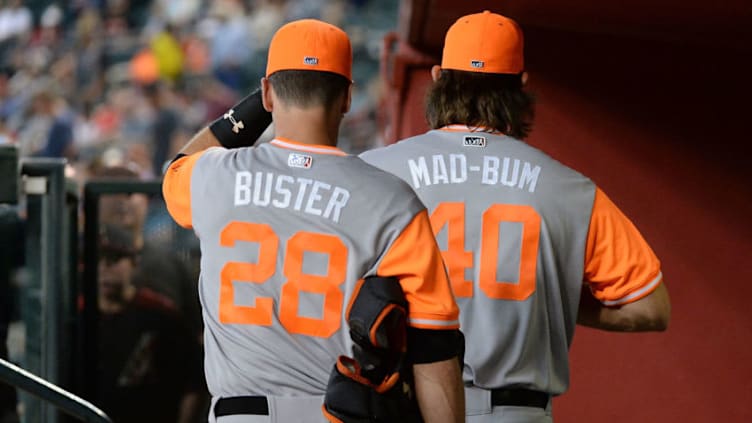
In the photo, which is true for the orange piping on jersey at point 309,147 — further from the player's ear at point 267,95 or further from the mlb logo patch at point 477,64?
the mlb logo patch at point 477,64

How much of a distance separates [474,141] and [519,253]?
31cm

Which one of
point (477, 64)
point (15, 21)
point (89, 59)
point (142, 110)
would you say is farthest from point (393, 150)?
point (15, 21)

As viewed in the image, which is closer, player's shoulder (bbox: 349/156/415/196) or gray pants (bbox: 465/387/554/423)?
player's shoulder (bbox: 349/156/415/196)

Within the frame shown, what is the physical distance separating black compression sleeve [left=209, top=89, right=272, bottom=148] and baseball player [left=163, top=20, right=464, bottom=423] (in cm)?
23

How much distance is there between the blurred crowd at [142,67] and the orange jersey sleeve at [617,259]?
9.17 m

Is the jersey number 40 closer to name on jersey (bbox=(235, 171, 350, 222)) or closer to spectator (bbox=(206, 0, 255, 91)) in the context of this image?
name on jersey (bbox=(235, 171, 350, 222))

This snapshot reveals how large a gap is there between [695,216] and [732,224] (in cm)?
15

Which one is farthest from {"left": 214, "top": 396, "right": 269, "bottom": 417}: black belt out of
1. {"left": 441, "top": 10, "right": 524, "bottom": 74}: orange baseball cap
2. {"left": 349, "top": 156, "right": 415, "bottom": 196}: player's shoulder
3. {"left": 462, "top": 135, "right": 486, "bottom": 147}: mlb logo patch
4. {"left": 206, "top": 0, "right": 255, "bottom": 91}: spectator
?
{"left": 206, "top": 0, "right": 255, "bottom": 91}: spectator

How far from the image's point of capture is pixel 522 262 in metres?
2.64

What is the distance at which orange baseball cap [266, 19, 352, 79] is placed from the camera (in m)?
2.24

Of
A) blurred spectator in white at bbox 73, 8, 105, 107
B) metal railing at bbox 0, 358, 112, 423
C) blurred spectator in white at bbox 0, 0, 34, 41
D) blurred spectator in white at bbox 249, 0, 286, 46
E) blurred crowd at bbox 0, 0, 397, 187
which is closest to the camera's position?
metal railing at bbox 0, 358, 112, 423

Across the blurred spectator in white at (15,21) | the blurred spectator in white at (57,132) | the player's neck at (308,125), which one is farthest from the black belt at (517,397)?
the blurred spectator in white at (15,21)

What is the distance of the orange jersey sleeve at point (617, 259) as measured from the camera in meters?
2.60

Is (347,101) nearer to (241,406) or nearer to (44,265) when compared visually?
(241,406)
